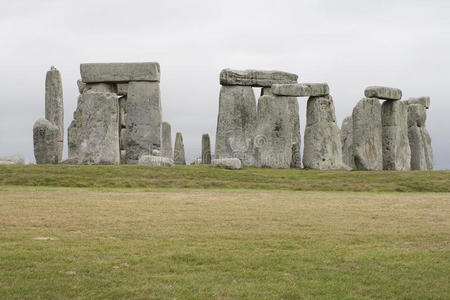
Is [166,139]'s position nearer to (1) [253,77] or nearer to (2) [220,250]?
(1) [253,77]

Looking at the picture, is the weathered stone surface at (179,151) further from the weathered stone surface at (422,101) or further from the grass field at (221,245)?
the grass field at (221,245)

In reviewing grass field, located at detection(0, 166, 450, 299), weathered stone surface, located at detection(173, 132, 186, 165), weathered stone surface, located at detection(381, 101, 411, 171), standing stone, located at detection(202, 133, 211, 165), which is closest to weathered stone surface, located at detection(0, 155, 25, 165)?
standing stone, located at detection(202, 133, 211, 165)

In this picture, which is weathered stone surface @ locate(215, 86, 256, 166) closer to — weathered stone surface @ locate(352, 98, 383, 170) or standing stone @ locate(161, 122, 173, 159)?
standing stone @ locate(161, 122, 173, 159)

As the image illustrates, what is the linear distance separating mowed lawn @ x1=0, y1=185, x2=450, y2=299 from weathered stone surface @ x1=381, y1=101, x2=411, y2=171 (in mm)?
13251

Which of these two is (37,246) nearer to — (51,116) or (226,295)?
(226,295)

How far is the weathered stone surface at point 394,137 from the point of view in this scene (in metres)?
29.4

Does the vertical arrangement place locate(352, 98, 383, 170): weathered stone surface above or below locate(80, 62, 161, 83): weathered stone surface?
below

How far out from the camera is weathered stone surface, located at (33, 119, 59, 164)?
2702cm

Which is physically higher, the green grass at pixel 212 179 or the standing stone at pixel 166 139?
the standing stone at pixel 166 139

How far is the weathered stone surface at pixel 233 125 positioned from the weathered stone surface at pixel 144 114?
12.5ft

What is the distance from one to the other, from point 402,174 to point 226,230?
14080mm

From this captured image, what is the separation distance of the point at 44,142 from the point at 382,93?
577 inches

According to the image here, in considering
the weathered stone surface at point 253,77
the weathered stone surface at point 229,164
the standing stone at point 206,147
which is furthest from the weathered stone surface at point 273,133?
the standing stone at point 206,147

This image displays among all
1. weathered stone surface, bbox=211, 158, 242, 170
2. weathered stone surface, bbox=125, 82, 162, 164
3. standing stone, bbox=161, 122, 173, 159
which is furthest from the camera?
standing stone, bbox=161, 122, 173, 159
